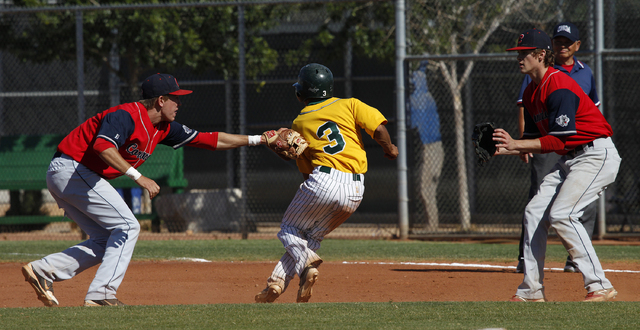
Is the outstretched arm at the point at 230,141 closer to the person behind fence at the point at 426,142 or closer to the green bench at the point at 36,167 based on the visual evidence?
the person behind fence at the point at 426,142

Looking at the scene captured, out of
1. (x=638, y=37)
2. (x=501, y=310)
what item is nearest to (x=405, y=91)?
(x=638, y=37)

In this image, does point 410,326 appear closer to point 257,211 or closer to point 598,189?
point 598,189

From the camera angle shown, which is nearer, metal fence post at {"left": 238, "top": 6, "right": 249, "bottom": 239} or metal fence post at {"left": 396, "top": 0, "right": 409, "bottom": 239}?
metal fence post at {"left": 396, "top": 0, "right": 409, "bottom": 239}

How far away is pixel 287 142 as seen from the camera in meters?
4.52

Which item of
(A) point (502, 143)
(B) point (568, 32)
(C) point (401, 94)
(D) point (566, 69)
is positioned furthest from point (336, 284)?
(C) point (401, 94)

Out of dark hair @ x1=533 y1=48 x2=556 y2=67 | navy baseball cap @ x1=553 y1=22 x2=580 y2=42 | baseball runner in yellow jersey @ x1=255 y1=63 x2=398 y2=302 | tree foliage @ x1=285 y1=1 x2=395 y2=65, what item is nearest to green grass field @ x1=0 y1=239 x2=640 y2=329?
baseball runner in yellow jersey @ x1=255 y1=63 x2=398 y2=302

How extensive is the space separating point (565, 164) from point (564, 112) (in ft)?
1.65

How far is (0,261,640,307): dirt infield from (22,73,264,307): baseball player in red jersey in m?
0.59

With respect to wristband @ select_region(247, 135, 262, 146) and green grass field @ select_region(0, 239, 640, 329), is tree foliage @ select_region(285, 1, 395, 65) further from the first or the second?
green grass field @ select_region(0, 239, 640, 329)

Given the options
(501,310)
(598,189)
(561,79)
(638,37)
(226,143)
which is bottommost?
(501,310)

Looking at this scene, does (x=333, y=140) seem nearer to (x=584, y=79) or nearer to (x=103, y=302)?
(x=103, y=302)

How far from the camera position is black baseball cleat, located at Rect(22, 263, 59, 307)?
4457 millimetres

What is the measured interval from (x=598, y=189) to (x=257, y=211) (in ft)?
29.0

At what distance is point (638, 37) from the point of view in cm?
1053
